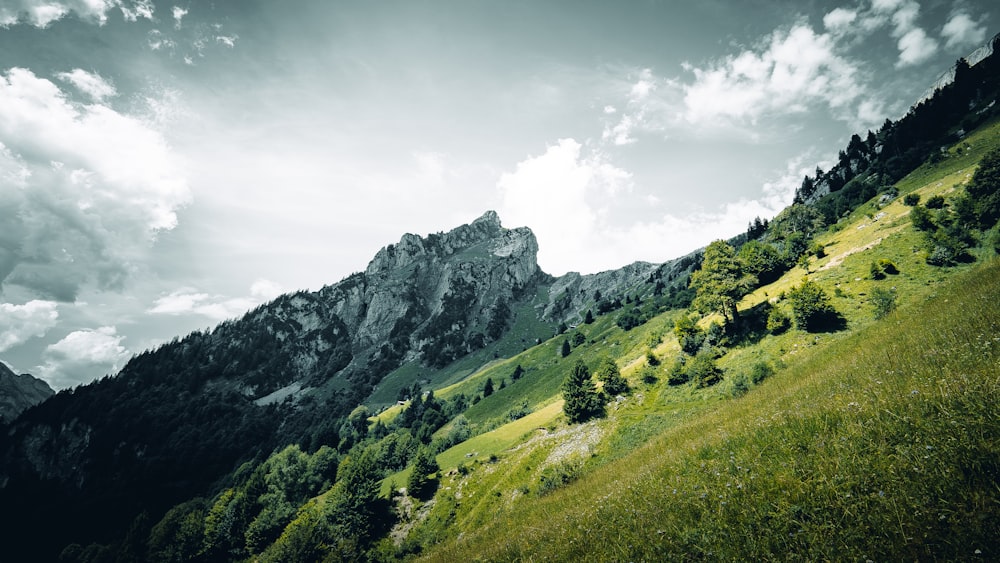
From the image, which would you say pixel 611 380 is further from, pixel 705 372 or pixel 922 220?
pixel 922 220

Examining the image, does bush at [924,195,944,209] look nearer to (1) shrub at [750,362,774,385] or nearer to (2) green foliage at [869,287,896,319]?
(2) green foliage at [869,287,896,319]

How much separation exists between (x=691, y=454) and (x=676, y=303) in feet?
357

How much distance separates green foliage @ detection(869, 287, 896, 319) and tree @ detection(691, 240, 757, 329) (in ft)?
37.1

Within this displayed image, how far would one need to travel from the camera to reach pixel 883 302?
105ft

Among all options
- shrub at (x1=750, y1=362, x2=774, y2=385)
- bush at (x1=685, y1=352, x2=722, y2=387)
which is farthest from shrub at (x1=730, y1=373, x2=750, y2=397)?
bush at (x1=685, y1=352, x2=722, y2=387)

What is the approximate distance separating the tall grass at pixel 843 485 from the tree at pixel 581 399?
33.3 metres

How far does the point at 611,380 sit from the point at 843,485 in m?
45.3

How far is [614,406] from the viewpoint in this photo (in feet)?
148

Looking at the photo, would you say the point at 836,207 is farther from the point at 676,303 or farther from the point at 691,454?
the point at 691,454

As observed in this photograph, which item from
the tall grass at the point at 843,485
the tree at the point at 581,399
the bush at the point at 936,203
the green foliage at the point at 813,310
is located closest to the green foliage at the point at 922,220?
the bush at the point at 936,203

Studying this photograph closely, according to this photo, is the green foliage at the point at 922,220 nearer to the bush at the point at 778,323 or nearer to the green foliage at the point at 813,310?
the green foliage at the point at 813,310

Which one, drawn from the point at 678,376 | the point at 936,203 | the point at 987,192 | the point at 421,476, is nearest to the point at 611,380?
the point at 678,376

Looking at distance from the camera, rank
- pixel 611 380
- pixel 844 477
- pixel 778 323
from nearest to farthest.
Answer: pixel 844 477 → pixel 778 323 → pixel 611 380

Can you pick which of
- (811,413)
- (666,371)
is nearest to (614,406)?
(666,371)
